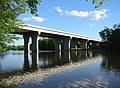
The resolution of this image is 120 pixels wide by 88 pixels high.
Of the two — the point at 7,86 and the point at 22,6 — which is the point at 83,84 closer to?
the point at 7,86

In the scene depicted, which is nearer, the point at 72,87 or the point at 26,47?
the point at 72,87

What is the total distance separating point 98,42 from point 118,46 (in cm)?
5230

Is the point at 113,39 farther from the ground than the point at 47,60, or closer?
farther from the ground

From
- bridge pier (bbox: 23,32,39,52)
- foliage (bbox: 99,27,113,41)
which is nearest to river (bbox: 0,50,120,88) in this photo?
bridge pier (bbox: 23,32,39,52)

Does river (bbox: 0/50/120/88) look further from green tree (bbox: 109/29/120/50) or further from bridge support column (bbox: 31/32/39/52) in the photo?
green tree (bbox: 109/29/120/50)

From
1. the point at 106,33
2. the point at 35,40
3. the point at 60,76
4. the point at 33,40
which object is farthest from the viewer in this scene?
the point at 106,33

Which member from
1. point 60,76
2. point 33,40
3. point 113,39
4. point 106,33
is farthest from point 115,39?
point 60,76

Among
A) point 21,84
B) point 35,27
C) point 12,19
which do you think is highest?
point 35,27

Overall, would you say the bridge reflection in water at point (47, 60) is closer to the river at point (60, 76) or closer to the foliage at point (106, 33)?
the river at point (60, 76)

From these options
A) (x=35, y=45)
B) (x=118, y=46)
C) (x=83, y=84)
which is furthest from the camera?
(x=118, y=46)

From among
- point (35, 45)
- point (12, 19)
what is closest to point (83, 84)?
point (12, 19)

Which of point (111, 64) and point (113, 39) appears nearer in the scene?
point (111, 64)

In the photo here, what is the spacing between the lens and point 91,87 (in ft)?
74.8

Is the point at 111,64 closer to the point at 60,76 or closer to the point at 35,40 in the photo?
the point at 60,76
